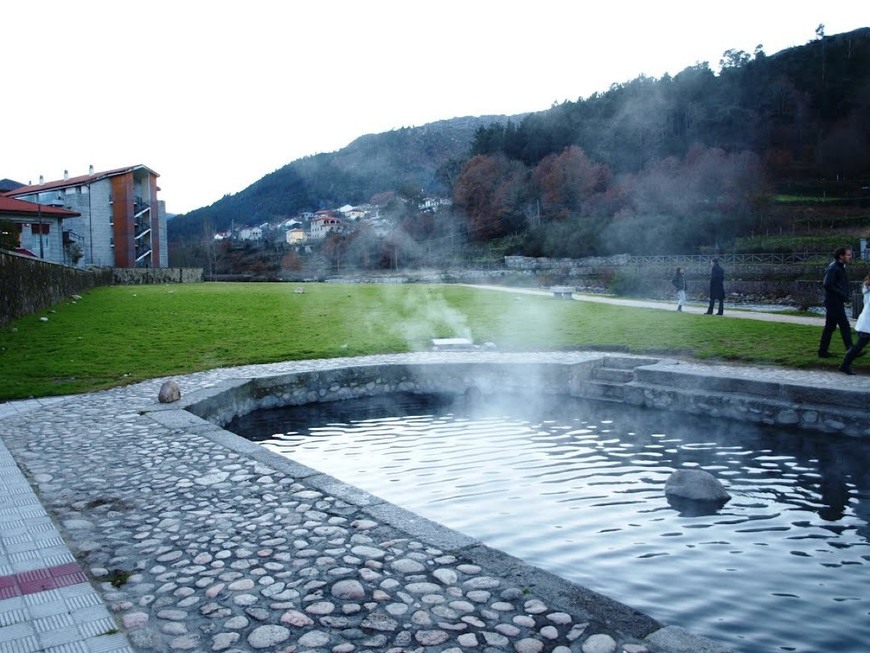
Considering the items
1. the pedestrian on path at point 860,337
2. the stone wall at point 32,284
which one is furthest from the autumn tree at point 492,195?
the pedestrian on path at point 860,337

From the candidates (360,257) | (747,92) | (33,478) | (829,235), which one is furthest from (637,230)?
(33,478)

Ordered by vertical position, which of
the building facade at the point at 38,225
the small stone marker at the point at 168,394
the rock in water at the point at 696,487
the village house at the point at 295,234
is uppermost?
the village house at the point at 295,234

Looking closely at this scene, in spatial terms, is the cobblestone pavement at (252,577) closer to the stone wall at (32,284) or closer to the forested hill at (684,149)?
the stone wall at (32,284)

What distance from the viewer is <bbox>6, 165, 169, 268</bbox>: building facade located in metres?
48.1

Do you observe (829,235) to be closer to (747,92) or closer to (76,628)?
(747,92)

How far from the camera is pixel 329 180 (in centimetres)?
12288

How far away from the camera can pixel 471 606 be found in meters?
2.84

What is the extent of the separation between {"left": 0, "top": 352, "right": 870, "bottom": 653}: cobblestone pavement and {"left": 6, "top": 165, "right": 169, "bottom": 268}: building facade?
4725 centimetres

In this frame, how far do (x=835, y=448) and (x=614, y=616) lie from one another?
5325 mm

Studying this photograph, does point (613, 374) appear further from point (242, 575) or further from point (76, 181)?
point (76, 181)

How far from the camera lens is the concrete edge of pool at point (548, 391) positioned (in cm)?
303

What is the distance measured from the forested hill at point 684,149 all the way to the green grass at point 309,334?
123 ft

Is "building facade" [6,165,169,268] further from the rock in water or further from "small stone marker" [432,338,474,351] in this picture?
the rock in water

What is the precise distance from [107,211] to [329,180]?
250 feet
